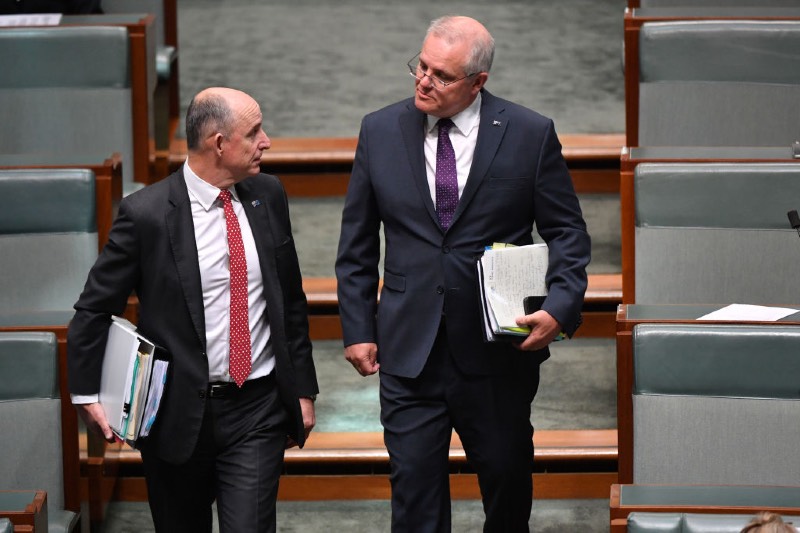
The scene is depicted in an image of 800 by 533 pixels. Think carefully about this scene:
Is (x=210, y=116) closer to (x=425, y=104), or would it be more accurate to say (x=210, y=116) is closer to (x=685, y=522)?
(x=425, y=104)

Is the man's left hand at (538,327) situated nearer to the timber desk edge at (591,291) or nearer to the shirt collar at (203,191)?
the shirt collar at (203,191)

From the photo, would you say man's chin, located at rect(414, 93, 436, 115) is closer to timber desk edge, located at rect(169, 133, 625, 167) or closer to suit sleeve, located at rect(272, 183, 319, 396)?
suit sleeve, located at rect(272, 183, 319, 396)

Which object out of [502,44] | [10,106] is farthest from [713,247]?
[502,44]

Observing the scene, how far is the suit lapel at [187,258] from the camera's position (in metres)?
0.99

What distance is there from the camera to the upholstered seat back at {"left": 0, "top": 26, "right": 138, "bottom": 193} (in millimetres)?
1611

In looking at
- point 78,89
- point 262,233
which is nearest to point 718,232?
point 262,233

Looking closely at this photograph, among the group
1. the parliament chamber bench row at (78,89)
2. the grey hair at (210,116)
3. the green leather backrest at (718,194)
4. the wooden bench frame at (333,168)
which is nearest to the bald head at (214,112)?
the grey hair at (210,116)

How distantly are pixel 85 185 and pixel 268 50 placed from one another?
0.93 meters

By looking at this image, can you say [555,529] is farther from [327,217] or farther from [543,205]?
[327,217]

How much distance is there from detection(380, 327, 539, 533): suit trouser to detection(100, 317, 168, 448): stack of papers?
195 millimetres

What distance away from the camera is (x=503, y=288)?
3.43 feet

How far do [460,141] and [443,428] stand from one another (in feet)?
0.74

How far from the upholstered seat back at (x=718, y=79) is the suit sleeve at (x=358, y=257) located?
0.57m

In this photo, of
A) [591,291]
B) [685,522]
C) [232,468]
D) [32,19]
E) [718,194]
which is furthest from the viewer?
[32,19]
